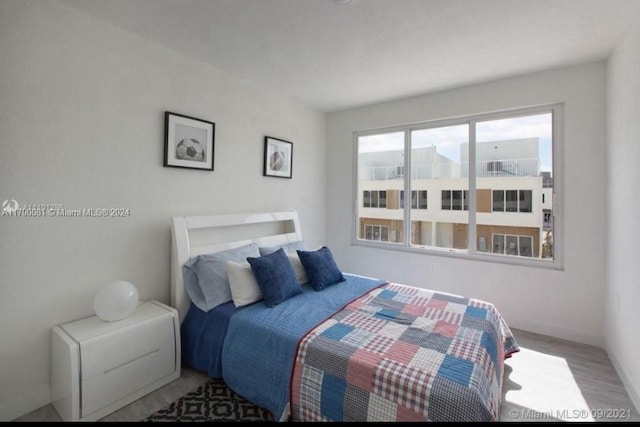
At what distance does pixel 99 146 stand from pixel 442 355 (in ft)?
8.75

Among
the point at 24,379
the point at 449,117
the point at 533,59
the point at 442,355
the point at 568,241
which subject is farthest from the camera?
the point at 449,117

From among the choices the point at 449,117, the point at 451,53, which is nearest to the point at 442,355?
the point at 451,53

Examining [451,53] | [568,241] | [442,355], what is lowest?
[442,355]

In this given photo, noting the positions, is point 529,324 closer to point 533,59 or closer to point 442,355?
point 442,355

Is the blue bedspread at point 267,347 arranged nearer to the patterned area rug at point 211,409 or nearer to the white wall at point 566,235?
the patterned area rug at point 211,409

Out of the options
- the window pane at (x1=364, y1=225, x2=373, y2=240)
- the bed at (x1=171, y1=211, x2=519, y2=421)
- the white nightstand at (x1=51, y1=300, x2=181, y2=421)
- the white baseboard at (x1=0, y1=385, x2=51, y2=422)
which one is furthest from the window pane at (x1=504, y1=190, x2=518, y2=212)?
the white baseboard at (x1=0, y1=385, x2=51, y2=422)

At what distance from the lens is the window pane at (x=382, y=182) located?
3.99 metres

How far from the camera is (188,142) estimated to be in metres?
2.71

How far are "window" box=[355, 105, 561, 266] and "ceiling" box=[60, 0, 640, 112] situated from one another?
0.64 metres

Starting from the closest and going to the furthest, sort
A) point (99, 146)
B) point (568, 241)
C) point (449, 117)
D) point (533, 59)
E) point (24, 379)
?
1. point (24, 379)
2. point (99, 146)
3. point (533, 59)
4. point (568, 241)
5. point (449, 117)

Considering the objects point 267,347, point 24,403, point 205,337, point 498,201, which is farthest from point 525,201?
point 24,403

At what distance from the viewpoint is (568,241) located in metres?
2.91

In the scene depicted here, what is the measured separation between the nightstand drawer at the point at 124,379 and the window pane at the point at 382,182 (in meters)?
2.84

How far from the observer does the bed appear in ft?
4.82
